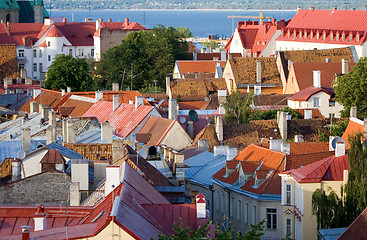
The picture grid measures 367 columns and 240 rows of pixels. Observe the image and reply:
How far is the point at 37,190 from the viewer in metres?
27.8

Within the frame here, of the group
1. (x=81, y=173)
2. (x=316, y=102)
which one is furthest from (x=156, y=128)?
(x=81, y=173)

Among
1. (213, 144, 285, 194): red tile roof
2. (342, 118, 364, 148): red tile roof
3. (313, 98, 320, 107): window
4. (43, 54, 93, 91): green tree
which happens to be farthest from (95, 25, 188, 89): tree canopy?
(213, 144, 285, 194): red tile roof

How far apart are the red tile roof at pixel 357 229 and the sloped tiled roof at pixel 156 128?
2011 centimetres

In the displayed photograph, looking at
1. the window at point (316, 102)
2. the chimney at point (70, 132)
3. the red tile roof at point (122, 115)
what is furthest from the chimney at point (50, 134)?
the window at point (316, 102)

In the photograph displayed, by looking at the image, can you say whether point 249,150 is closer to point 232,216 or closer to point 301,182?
point 232,216

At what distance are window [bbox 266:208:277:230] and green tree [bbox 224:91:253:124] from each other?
2024 centimetres

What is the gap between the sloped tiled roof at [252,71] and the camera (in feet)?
250

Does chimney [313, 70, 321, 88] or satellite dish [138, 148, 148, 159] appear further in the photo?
chimney [313, 70, 321, 88]

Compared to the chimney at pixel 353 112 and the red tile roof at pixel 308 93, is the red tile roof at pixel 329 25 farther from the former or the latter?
the chimney at pixel 353 112

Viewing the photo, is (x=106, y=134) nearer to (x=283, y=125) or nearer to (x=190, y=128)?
(x=283, y=125)

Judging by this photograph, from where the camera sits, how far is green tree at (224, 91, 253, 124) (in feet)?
184

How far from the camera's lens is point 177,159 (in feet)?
114

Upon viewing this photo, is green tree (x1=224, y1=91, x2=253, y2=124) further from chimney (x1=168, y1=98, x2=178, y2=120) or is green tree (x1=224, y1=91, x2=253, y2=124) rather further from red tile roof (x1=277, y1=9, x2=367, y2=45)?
red tile roof (x1=277, y1=9, x2=367, y2=45)

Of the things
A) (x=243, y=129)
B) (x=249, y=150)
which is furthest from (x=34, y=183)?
(x=243, y=129)
